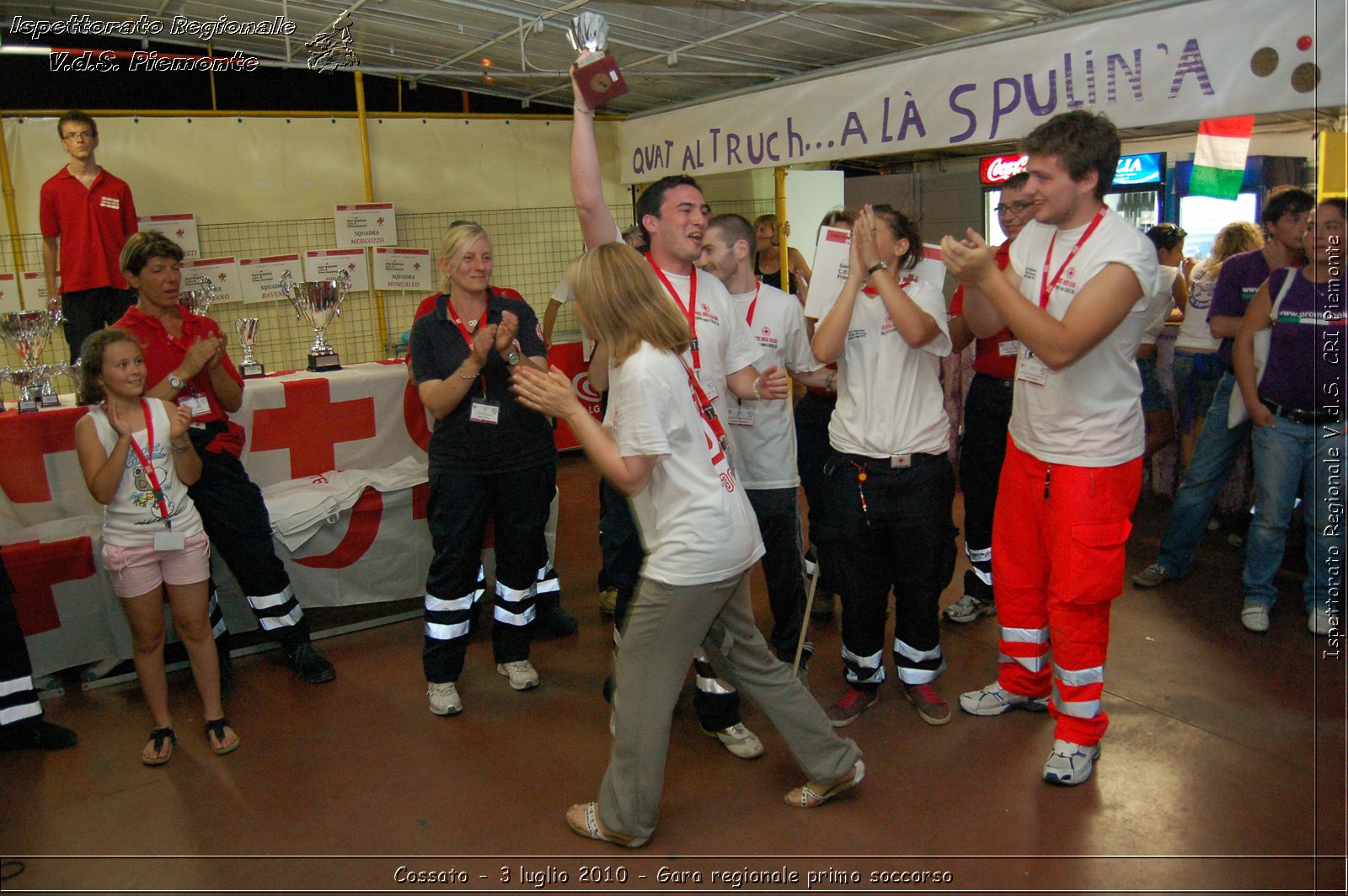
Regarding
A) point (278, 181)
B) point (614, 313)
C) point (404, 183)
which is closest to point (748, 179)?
point (404, 183)

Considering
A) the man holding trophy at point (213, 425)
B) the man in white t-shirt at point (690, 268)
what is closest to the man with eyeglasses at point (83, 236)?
the man holding trophy at point (213, 425)

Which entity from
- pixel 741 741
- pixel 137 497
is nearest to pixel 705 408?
pixel 741 741

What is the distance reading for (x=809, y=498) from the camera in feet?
11.6

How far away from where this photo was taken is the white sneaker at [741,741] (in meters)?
2.72

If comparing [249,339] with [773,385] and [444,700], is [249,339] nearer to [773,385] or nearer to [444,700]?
[444,700]

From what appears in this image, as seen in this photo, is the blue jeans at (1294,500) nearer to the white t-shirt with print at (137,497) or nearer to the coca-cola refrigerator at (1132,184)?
the white t-shirt with print at (137,497)

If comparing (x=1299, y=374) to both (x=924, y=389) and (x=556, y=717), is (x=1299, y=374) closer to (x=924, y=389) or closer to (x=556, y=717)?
(x=924, y=389)

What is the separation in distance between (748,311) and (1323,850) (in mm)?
2072

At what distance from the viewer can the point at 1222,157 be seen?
486cm

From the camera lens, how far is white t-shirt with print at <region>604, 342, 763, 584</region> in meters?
2.04

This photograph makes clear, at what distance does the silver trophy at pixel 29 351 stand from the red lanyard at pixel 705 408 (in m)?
2.64

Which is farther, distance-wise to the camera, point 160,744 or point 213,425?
point 213,425

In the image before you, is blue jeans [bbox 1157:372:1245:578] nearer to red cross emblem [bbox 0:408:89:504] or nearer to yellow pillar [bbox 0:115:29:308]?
red cross emblem [bbox 0:408:89:504]

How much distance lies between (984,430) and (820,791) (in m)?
1.68
